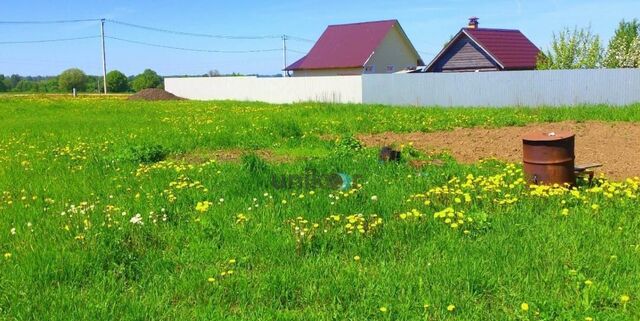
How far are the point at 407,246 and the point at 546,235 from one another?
1.22m

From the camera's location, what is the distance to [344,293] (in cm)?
383

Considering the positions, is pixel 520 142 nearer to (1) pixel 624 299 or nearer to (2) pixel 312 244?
(2) pixel 312 244

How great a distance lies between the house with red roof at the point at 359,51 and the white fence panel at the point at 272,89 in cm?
789

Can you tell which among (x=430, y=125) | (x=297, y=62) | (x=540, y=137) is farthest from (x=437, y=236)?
(x=297, y=62)

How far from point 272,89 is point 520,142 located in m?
22.7

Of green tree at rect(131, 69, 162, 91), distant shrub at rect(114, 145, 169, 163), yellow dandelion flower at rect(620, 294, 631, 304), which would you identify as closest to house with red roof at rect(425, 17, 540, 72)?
distant shrub at rect(114, 145, 169, 163)

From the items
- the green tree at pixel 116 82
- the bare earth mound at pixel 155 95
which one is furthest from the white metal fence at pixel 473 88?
the green tree at pixel 116 82

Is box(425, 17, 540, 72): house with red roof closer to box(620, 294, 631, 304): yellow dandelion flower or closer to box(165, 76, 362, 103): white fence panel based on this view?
box(165, 76, 362, 103): white fence panel

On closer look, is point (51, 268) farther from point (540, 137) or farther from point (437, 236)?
point (540, 137)

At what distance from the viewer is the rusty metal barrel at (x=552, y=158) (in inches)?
245

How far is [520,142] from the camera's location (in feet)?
34.5

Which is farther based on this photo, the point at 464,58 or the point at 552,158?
the point at 464,58

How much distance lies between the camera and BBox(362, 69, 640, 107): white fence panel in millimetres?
20188

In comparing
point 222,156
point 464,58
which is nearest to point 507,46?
point 464,58
